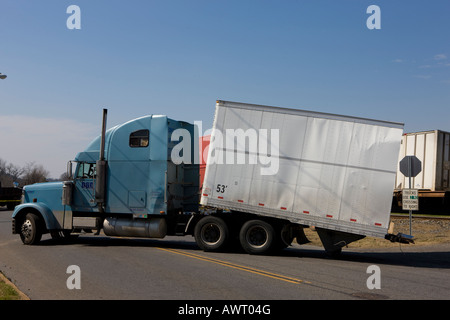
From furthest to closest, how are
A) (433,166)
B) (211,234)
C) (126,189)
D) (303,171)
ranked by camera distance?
1. (433,166)
2. (126,189)
3. (211,234)
4. (303,171)

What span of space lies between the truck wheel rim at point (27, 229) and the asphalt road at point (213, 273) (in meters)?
0.46

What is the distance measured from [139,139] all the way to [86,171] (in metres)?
2.28

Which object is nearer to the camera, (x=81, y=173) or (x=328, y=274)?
(x=328, y=274)

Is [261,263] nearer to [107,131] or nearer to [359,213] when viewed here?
[359,213]

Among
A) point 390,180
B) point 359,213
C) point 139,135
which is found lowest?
point 359,213

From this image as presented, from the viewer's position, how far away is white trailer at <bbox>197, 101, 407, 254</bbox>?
39.1ft

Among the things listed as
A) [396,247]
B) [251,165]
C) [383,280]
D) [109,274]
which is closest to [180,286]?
[109,274]

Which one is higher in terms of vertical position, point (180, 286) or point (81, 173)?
point (81, 173)

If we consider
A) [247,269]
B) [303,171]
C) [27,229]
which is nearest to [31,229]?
[27,229]

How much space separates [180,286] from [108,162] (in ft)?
24.3

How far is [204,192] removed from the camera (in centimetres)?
1337

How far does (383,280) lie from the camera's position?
9539 mm

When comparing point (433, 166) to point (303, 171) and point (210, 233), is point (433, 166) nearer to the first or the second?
point (303, 171)

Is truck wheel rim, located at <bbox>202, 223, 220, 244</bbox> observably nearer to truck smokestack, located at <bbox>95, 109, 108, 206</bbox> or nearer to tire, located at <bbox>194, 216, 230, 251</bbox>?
tire, located at <bbox>194, 216, 230, 251</bbox>
